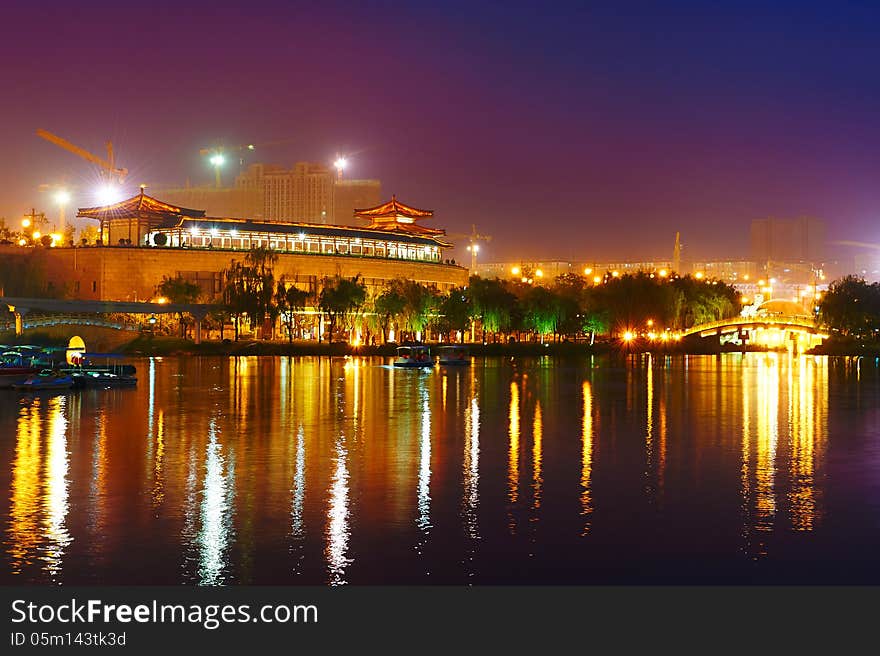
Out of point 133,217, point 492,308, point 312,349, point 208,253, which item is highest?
point 133,217

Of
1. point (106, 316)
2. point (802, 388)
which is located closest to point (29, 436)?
point (802, 388)

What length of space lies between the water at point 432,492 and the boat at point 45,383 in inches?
224

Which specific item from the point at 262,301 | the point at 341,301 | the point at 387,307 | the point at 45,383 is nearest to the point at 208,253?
the point at 341,301

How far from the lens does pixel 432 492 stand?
23734mm

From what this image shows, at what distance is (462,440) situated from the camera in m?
33.7

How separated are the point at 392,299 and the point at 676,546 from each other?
4051 inches

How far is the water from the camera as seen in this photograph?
17344 millimetres

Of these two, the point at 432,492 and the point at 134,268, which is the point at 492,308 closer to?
the point at 134,268

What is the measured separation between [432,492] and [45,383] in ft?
115

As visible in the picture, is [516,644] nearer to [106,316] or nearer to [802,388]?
[802,388]

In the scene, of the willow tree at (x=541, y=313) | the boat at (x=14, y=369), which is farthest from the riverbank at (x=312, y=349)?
the boat at (x=14, y=369)

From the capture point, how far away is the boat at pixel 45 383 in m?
52.7

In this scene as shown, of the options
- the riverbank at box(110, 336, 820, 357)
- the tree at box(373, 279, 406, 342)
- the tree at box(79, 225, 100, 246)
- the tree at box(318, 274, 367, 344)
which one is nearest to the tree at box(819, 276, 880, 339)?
the riverbank at box(110, 336, 820, 357)

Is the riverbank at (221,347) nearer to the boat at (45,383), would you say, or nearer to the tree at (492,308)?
the tree at (492,308)
